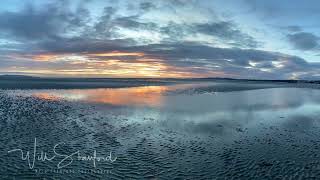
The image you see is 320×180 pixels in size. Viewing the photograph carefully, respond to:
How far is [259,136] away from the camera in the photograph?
23797mm

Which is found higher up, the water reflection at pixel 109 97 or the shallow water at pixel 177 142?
the water reflection at pixel 109 97

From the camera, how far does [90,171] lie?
49.1 feet

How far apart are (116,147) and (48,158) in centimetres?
418

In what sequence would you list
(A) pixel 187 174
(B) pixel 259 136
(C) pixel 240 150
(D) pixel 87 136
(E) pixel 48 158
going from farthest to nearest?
(B) pixel 259 136
(D) pixel 87 136
(C) pixel 240 150
(E) pixel 48 158
(A) pixel 187 174

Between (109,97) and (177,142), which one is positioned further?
(109,97)

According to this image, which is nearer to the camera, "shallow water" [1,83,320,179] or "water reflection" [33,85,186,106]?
"shallow water" [1,83,320,179]

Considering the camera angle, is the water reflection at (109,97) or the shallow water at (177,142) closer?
the shallow water at (177,142)

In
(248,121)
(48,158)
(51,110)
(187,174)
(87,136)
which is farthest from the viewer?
(51,110)

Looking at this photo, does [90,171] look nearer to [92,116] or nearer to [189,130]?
[189,130]

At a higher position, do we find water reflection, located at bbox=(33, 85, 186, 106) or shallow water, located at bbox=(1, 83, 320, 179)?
water reflection, located at bbox=(33, 85, 186, 106)

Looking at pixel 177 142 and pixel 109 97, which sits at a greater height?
pixel 109 97

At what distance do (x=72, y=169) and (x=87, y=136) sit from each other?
6970 millimetres

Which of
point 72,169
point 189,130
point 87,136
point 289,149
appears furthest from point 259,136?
point 72,169

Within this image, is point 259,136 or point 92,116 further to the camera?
point 92,116
